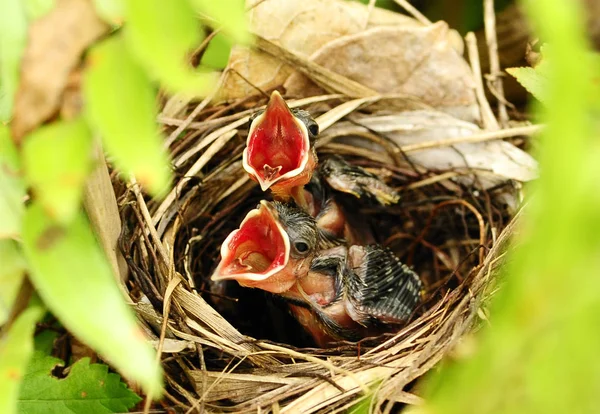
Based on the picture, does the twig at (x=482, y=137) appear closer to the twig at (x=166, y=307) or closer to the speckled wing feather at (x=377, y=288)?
the speckled wing feather at (x=377, y=288)

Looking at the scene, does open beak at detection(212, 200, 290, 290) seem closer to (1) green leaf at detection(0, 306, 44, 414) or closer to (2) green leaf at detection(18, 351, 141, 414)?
(2) green leaf at detection(18, 351, 141, 414)

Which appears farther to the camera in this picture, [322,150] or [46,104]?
[322,150]

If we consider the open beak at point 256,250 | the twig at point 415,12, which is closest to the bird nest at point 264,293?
the open beak at point 256,250

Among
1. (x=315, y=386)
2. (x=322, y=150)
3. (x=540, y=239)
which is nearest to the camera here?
(x=540, y=239)

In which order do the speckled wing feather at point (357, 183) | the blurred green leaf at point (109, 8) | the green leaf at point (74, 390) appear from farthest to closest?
the speckled wing feather at point (357, 183)
the green leaf at point (74, 390)
the blurred green leaf at point (109, 8)

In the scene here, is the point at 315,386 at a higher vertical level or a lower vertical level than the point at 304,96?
lower

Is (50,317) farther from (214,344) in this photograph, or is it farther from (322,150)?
(322,150)

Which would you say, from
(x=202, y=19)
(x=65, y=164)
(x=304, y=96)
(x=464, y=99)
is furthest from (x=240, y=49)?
(x=65, y=164)
